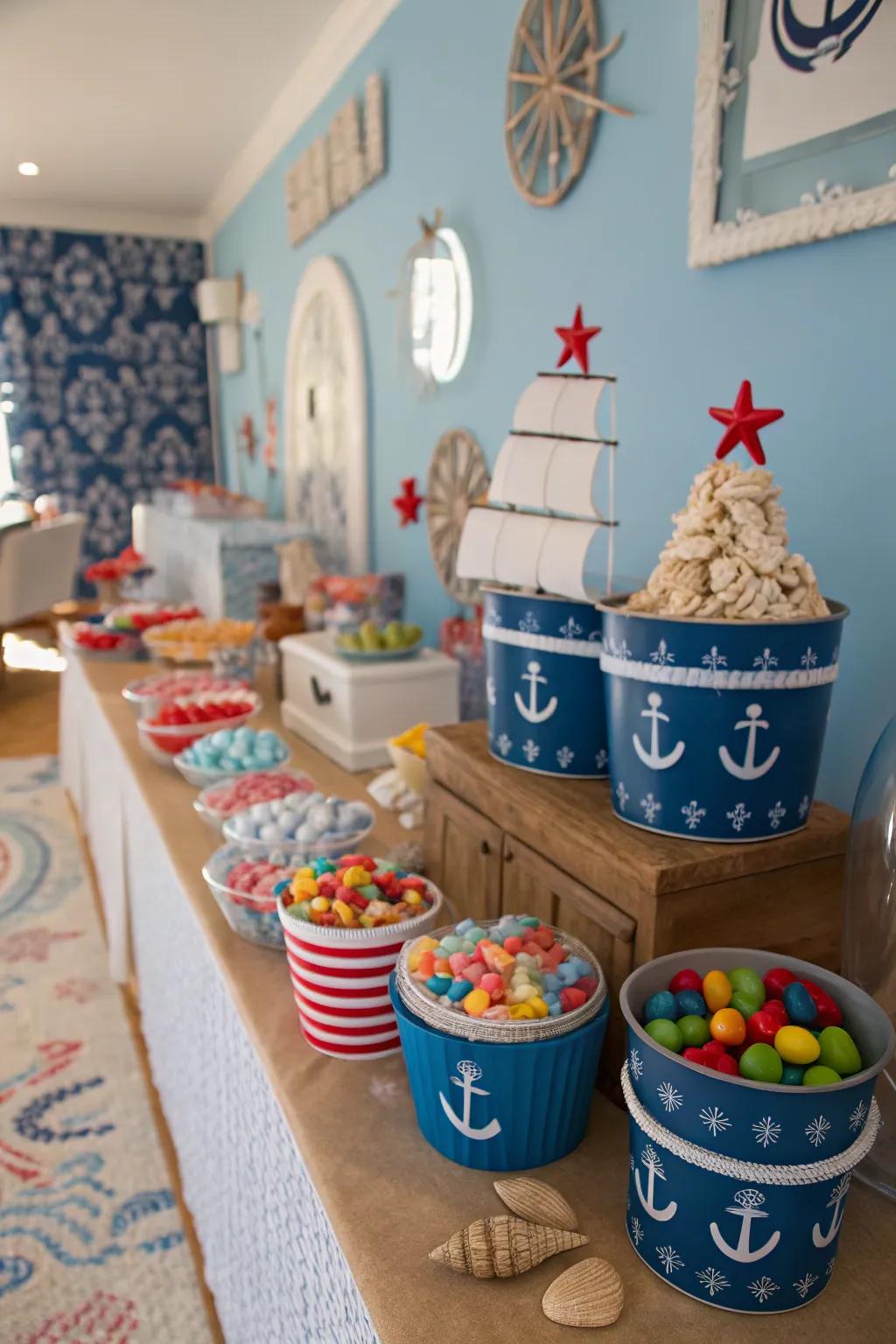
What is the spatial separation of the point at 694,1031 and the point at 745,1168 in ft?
0.33

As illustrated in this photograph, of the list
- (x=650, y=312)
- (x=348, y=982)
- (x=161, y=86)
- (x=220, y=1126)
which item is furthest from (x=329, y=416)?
(x=348, y=982)

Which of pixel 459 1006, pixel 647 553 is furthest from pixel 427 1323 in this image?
pixel 647 553

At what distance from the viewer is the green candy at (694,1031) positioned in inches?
29.6

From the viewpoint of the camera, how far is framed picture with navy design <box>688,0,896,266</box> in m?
1.03

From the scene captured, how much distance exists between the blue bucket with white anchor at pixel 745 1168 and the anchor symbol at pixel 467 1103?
0.45 ft

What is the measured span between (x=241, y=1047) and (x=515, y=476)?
0.81 m

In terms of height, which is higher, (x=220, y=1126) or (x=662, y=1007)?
(x=662, y=1007)

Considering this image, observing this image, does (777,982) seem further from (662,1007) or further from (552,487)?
(552,487)

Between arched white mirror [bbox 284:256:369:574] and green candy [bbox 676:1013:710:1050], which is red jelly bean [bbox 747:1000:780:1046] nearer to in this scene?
green candy [bbox 676:1013:710:1050]

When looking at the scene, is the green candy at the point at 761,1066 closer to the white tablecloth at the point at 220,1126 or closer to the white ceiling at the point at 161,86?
the white tablecloth at the point at 220,1126

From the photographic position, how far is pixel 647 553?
5.07 ft

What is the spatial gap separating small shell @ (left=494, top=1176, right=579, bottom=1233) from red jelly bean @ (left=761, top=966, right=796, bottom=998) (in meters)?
0.26

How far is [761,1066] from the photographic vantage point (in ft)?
2.31

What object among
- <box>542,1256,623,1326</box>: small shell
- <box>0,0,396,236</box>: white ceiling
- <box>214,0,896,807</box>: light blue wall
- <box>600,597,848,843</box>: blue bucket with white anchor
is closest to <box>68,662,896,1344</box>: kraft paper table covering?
<box>542,1256,623,1326</box>: small shell
